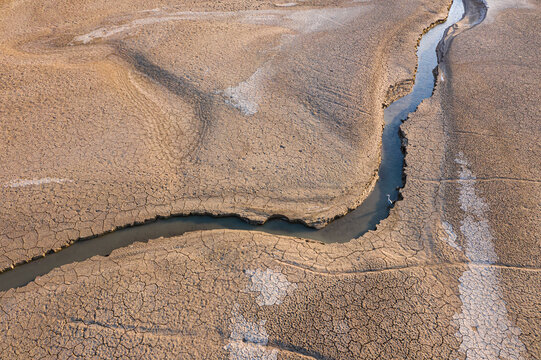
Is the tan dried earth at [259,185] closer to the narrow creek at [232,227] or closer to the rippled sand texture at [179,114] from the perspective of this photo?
the rippled sand texture at [179,114]

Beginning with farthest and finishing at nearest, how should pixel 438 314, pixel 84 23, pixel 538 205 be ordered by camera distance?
pixel 84 23
pixel 538 205
pixel 438 314

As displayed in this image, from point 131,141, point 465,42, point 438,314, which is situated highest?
point 465,42

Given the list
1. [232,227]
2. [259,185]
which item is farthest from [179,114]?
[232,227]

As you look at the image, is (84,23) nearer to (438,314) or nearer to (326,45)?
(326,45)

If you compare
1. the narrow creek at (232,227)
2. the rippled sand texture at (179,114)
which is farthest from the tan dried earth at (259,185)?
the narrow creek at (232,227)

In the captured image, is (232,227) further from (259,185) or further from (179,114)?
(179,114)

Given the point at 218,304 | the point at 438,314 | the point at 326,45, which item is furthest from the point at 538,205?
the point at 326,45

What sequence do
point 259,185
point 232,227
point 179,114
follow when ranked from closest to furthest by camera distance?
1. point 232,227
2. point 259,185
3. point 179,114
